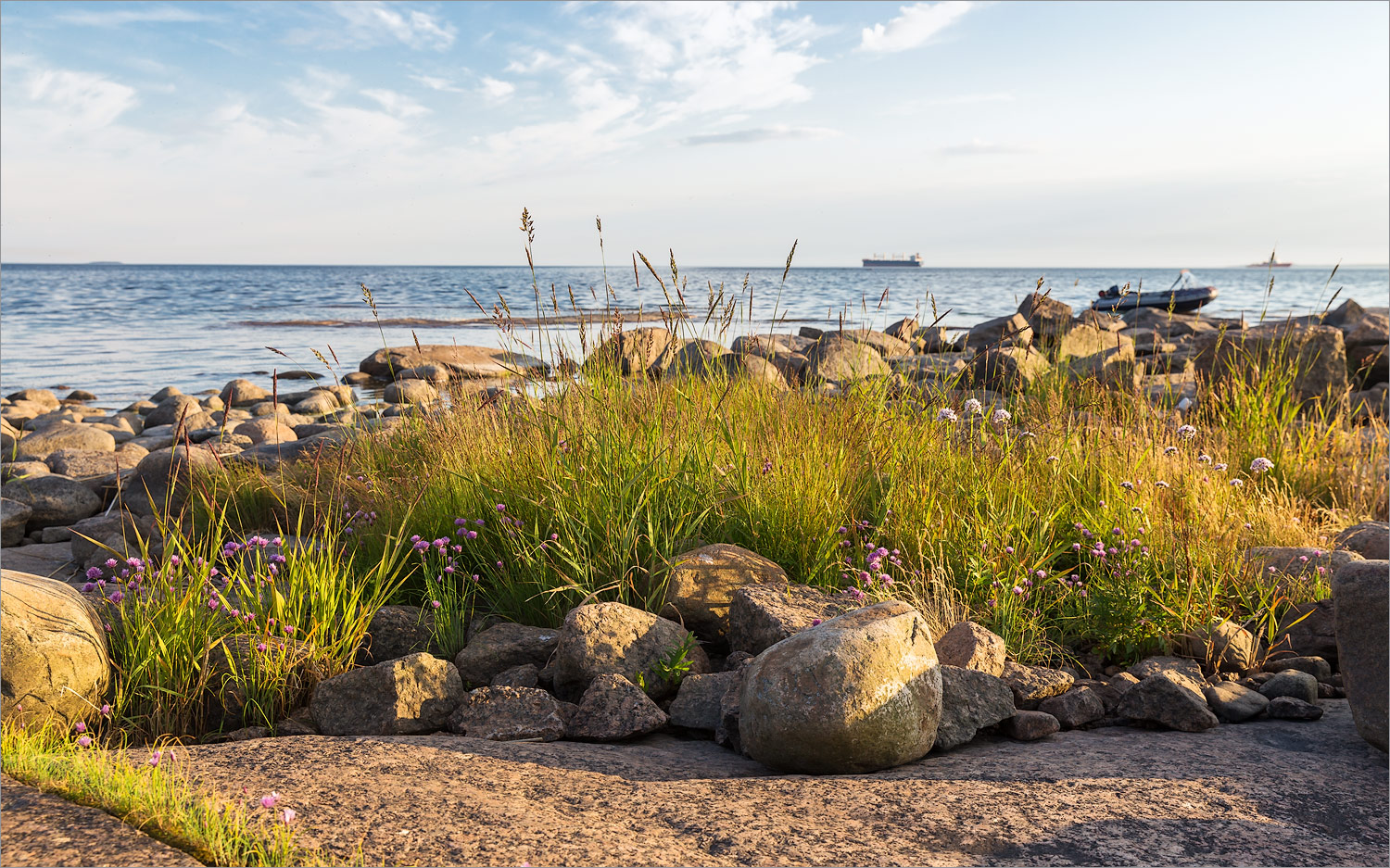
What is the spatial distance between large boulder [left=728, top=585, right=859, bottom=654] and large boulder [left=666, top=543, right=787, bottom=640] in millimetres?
84

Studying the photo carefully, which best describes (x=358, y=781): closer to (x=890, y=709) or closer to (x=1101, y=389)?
(x=890, y=709)

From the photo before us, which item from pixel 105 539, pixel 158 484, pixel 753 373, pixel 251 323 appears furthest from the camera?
pixel 251 323

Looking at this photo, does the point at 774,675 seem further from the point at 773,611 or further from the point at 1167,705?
the point at 1167,705

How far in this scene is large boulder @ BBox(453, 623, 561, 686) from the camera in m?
3.52

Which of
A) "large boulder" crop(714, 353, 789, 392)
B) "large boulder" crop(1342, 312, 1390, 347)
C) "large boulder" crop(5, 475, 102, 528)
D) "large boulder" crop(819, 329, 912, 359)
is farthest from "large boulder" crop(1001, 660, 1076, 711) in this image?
"large boulder" crop(1342, 312, 1390, 347)

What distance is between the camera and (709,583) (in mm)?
3768

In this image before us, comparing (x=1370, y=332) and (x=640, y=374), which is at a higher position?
(x=640, y=374)

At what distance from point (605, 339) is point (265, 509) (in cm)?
294

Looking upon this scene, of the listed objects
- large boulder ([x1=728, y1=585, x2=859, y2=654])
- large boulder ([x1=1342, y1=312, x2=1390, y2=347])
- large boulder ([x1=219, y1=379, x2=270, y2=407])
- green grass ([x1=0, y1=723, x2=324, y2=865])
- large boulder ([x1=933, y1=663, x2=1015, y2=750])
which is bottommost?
large boulder ([x1=933, y1=663, x2=1015, y2=750])

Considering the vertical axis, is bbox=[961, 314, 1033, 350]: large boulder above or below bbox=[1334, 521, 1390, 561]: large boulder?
above

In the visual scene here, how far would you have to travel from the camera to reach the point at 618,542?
3859mm

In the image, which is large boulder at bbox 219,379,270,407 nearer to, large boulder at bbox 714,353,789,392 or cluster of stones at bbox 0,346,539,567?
cluster of stones at bbox 0,346,539,567

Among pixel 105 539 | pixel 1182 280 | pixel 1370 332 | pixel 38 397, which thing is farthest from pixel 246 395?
pixel 1182 280

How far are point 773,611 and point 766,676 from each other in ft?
2.16
